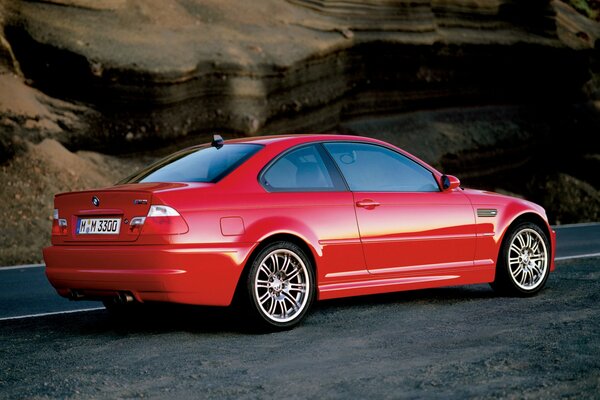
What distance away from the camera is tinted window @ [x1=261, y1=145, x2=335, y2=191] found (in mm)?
8508

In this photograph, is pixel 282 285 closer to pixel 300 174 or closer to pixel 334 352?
pixel 300 174

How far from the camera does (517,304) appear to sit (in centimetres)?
938

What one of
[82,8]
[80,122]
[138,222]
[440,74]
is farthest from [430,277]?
[440,74]

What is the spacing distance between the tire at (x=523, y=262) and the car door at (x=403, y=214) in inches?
18.2

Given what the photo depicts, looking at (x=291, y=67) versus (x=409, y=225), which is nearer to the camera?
(x=409, y=225)

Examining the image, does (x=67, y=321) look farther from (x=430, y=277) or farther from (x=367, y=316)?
(x=430, y=277)

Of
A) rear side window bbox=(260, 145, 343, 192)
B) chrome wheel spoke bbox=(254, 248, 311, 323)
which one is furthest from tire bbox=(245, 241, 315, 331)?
rear side window bbox=(260, 145, 343, 192)

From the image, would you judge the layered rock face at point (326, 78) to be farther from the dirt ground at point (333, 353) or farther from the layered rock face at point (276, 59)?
the dirt ground at point (333, 353)

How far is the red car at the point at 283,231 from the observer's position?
7.82 m

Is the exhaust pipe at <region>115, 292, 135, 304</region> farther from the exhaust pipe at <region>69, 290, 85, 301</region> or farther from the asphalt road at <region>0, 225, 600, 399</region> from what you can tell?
the exhaust pipe at <region>69, 290, 85, 301</region>

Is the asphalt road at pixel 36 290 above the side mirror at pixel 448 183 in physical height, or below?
below

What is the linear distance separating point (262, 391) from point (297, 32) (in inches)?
907

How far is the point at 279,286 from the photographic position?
815 cm

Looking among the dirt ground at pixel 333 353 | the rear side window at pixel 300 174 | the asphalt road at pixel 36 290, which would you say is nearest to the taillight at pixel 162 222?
the dirt ground at pixel 333 353
